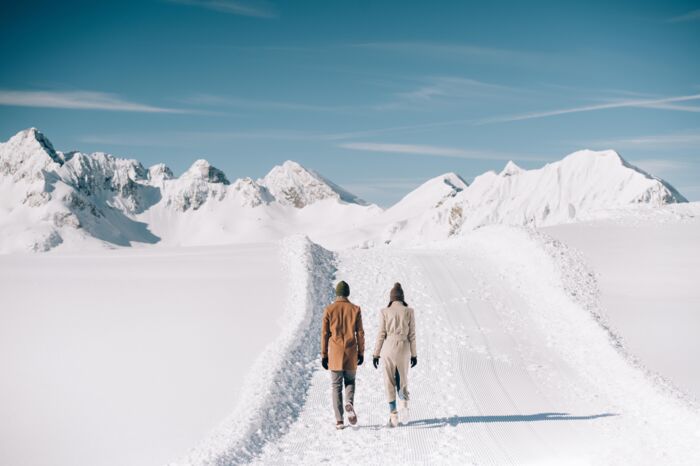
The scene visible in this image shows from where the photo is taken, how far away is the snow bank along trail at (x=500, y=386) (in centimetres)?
1205

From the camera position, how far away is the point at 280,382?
1578cm

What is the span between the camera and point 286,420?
13711mm

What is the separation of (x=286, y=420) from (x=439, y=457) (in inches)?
140

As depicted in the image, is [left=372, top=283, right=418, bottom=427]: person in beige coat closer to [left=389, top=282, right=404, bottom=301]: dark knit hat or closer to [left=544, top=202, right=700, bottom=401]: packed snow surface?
[left=389, top=282, right=404, bottom=301]: dark knit hat

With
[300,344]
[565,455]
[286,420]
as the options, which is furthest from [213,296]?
[565,455]

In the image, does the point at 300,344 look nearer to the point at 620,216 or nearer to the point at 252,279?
the point at 252,279

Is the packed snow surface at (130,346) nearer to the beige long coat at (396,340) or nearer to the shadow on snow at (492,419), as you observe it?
the beige long coat at (396,340)

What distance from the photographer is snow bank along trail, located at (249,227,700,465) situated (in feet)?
39.5

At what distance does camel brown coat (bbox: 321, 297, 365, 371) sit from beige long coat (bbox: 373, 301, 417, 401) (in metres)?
0.57

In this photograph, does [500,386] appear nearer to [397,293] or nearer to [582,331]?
[397,293]

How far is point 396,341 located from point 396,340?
0.02m

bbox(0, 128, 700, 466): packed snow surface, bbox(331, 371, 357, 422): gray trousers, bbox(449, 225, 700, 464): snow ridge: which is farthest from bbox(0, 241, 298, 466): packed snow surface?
bbox(449, 225, 700, 464): snow ridge

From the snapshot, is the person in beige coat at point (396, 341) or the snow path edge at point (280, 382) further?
the person in beige coat at point (396, 341)

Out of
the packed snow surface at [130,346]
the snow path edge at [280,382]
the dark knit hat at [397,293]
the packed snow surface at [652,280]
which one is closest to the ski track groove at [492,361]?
the dark knit hat at [397,293]
